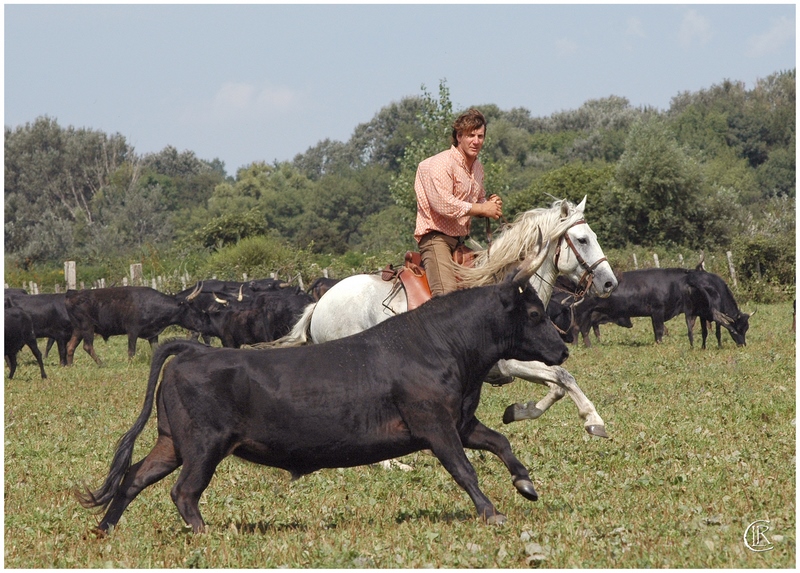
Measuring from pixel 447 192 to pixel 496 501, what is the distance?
284 centimetres

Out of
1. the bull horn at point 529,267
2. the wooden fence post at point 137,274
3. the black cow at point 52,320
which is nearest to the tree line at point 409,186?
the wooden fence post at point 137,274

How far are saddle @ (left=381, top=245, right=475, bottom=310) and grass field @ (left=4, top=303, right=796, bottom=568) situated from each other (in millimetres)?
1457

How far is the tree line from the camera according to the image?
50.7m

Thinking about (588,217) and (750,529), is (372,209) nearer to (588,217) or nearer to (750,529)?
(588,217)

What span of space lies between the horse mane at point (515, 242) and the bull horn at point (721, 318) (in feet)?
34.8

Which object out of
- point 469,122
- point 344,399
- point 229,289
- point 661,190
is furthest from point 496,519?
point 661,190

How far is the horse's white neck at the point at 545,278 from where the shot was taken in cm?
965

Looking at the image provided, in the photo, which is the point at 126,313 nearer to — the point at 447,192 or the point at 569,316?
the point at 569,316

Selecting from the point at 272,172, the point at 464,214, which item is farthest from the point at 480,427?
the point at 272,172

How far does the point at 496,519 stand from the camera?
6473 mm

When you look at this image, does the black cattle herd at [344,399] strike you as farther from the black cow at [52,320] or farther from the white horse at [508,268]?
the black cow at [52,320]

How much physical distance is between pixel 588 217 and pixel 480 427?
4991 cm

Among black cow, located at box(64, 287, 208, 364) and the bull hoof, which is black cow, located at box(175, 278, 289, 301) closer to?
black cow, located at box(64, 287, 208, 364)

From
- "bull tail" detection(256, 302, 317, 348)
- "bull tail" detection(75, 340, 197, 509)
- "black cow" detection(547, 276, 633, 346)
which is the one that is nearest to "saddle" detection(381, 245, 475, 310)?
"bull tail" detection(256, 302, 317, 348)
